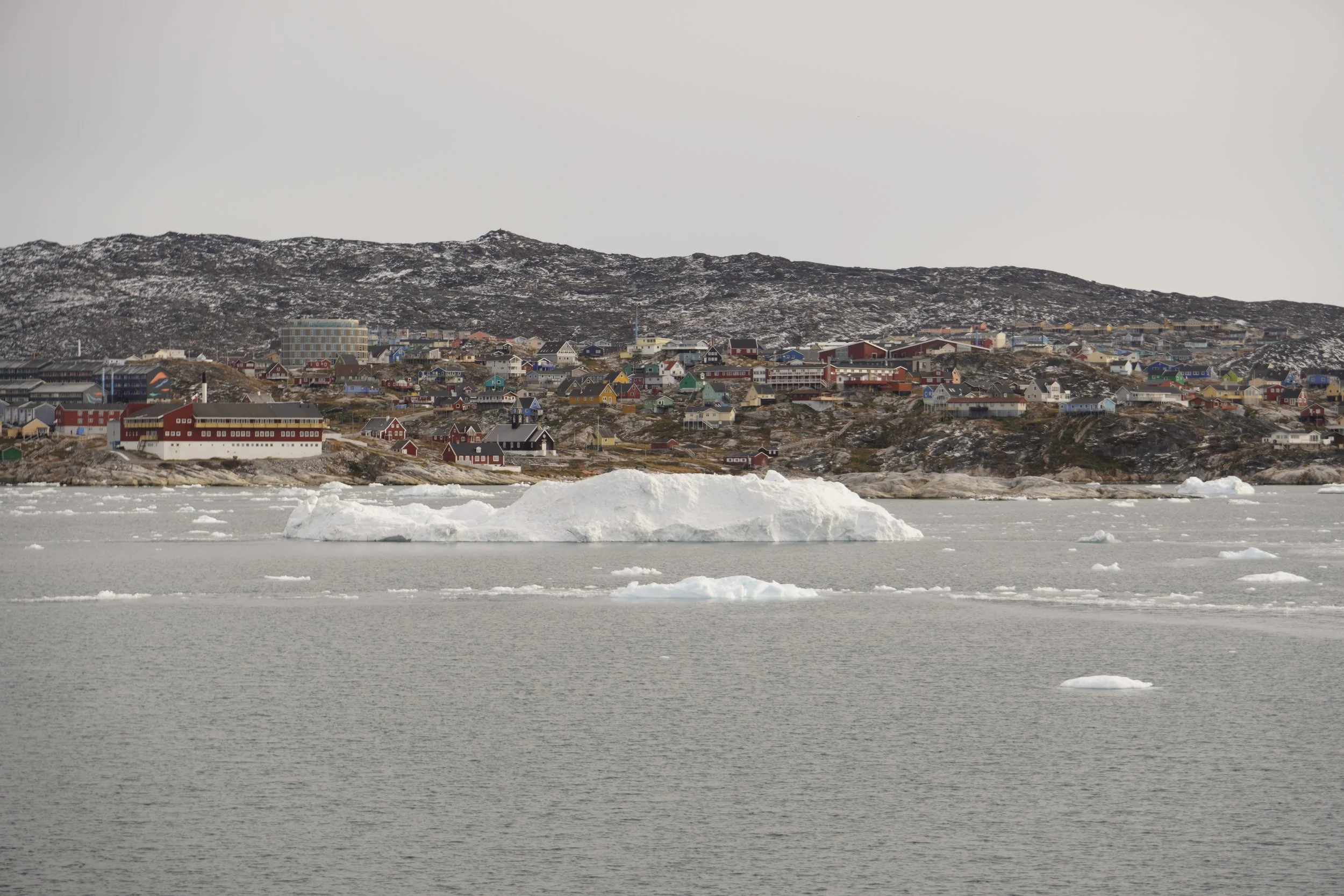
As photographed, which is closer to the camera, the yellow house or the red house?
the red house

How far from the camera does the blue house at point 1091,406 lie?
601ft

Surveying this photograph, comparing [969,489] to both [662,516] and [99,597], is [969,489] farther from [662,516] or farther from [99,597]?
[99,597]

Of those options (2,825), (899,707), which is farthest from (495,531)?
(2,825)

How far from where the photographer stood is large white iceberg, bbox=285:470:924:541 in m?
75.3

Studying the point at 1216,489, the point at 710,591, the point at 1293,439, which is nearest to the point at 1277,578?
the point at 710,591

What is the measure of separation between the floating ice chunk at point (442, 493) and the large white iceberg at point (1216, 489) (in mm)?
69741

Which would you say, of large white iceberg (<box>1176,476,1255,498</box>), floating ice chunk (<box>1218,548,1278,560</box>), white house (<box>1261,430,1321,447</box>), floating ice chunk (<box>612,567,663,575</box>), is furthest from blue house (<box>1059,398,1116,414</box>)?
floating ice chunk (<box>612,567,663,575</box>)

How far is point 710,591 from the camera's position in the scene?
51.1 meters

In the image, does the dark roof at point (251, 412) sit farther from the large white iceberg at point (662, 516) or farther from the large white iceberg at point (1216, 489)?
the large white iceberg at point (1216, 489)

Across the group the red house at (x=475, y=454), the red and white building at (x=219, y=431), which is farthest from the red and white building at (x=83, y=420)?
the red house at (x=475, y=454)

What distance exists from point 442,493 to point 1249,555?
83843mm

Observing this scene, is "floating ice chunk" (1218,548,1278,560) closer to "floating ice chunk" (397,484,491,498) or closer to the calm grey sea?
the calm grey sea

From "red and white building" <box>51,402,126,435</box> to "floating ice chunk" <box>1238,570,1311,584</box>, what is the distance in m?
144

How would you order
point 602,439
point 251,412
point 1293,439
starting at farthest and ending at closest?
point 602,439 → point 1293,439 → point 251,412
